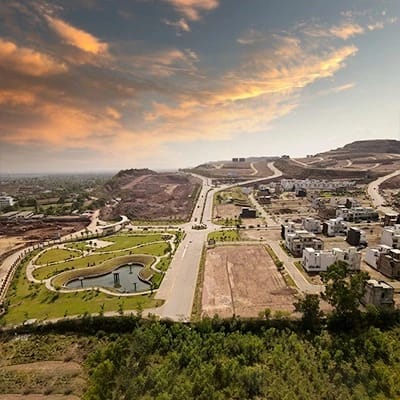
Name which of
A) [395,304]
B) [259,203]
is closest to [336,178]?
[259,203]

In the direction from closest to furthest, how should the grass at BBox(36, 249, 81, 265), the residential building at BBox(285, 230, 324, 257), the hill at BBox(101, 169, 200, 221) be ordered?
the residential building at BBox(285, 230, 324, 257) < the grass at BBox(36, 249, 81, 265) < the hill at BBox(101, 169, 200, 221)

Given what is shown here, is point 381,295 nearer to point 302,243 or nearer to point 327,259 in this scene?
point 327,259

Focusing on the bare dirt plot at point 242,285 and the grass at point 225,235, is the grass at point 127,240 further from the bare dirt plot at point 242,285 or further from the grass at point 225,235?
the bare dirt plot at point 242,285

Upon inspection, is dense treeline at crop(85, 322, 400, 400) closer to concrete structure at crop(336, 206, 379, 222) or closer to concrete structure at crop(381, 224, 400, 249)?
concrete structure at crop(381, 224, 400, 249)

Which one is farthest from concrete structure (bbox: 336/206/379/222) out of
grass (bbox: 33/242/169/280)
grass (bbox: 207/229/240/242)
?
grass (bbox: 33/242/169/280)

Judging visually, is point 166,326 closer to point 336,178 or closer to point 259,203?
point 259,203

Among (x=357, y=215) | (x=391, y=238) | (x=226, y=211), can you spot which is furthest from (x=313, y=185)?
(x=391, y=238)
